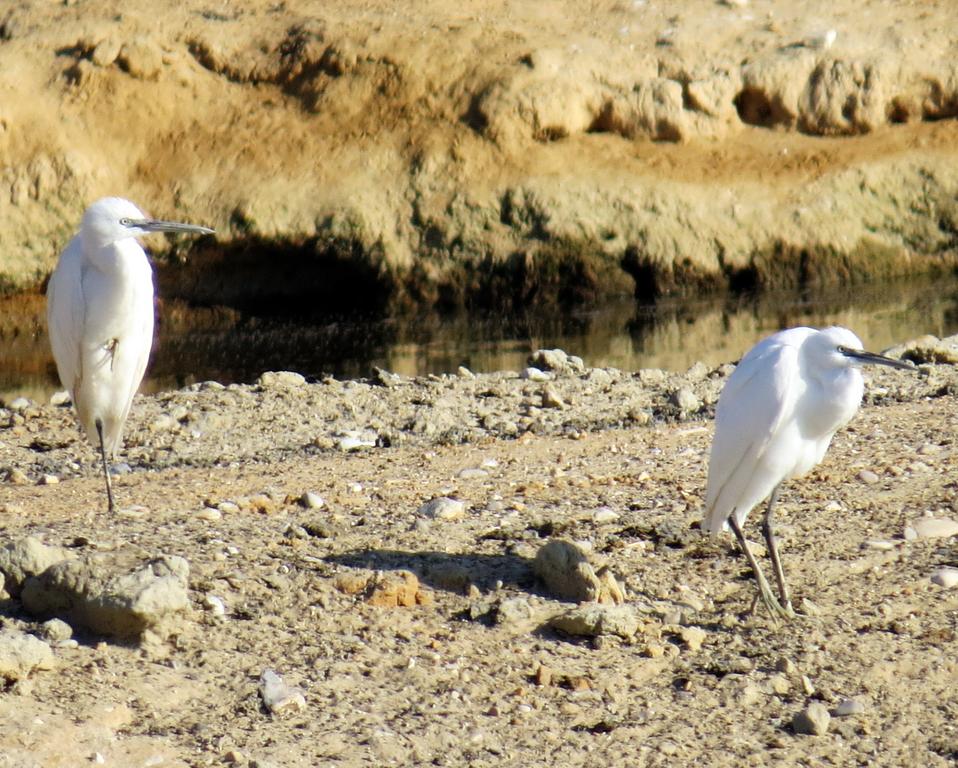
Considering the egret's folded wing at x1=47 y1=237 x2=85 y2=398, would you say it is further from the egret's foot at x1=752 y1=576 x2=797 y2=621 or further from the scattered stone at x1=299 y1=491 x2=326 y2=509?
the egret's foot at x1=752 y1=576 x2=797 y2=621

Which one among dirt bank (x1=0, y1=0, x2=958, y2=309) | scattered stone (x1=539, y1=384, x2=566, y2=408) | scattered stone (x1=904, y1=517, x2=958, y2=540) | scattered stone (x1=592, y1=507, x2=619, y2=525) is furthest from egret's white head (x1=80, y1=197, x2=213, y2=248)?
dirt bank (x1=0, y1=0, x2=958, y2=309)

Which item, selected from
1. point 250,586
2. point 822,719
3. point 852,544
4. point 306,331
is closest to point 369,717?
point 250,586

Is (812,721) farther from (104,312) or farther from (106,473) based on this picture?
(104,312)

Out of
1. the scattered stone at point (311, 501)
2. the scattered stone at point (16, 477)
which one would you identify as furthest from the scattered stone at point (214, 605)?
the scattered stone at point (16, 477)

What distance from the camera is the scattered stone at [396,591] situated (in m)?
4.61

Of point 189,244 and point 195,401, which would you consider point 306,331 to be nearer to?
point 189,244

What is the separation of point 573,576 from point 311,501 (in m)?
1.56

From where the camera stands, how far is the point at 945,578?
4.88m

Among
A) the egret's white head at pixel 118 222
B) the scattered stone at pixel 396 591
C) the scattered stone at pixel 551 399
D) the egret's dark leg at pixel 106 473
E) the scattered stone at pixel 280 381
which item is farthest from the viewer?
the scattered stone at pixel 280 381

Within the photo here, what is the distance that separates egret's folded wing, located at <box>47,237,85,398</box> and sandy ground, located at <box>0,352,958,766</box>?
0.61 meters

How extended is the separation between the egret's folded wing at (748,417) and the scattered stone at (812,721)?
38.0 inches

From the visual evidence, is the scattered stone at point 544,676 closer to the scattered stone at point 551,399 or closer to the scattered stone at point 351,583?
the scattered stone at point 351,583

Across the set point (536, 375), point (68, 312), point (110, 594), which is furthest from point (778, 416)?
point (536, 375)

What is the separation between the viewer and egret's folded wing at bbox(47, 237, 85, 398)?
6.19 metres
